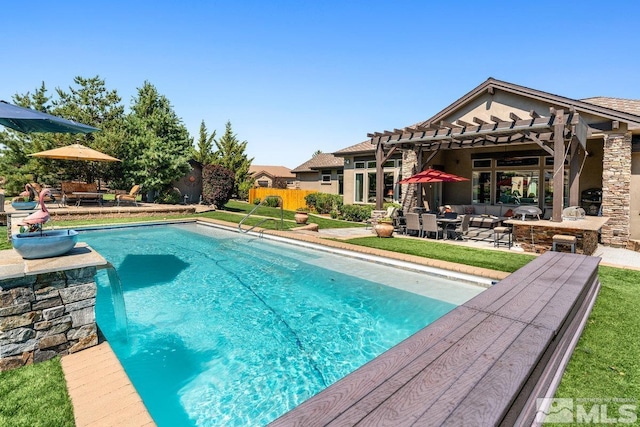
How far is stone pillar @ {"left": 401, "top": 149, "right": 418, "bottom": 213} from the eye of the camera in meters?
16.1

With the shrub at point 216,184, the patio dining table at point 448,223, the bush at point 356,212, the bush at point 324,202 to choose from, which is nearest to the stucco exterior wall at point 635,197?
the patio dining table at point 448,223

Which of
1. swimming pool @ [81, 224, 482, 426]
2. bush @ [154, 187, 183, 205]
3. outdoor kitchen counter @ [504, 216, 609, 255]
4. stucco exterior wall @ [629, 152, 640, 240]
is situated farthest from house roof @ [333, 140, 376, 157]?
stucco exterior wall @ [629, 152, 640, 240]

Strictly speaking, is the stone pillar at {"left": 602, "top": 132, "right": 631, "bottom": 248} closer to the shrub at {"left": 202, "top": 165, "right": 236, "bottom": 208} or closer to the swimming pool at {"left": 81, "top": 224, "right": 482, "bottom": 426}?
the swimming pool at {"left": 81, "top": 224, "right": 482, "bottom": 426}

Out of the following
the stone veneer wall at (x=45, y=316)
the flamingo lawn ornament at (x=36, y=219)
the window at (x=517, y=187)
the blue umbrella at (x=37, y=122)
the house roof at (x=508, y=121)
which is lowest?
the stone veneer wall at (x=45, y=316)

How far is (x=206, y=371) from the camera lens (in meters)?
4.27

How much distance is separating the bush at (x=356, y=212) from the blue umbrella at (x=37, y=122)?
45.7ft

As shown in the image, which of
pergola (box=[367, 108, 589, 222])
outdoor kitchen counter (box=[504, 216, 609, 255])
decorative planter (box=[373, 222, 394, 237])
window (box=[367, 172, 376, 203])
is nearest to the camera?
outdoor kitchen counter (box=[504, 216, 609, 255])

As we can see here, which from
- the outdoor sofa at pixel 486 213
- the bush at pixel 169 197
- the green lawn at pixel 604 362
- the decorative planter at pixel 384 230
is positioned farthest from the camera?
the bush at pixel 169 197

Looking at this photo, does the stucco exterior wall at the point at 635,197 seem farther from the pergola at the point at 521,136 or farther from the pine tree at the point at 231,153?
the pine tree at the point at 231,153

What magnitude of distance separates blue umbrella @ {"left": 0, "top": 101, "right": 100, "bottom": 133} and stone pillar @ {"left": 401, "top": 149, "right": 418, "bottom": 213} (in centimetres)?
1332

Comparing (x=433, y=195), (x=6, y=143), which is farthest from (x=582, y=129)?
(x=6, y=143)

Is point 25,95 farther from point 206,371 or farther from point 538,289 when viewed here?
point 538,289

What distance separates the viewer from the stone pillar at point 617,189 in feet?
35.9

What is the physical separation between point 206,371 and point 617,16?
17.8 m
